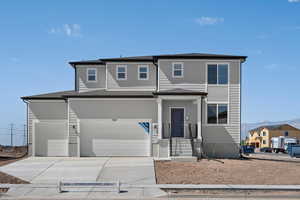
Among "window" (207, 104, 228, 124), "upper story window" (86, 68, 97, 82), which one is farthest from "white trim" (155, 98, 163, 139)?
"upper story window" (86, 68, 97, 82)

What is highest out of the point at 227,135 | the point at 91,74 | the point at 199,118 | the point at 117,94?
the point at 91,74

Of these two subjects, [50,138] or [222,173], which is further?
[50,138]

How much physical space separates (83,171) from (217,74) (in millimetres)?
11705

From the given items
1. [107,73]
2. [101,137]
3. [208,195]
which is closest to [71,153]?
[101,137]

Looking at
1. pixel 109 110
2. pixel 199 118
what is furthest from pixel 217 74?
pixel 109 110

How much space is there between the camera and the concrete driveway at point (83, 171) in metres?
15.7

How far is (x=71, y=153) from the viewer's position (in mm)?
23500

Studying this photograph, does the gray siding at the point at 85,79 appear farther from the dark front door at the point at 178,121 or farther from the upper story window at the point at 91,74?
the dark front door at the point at 178,121

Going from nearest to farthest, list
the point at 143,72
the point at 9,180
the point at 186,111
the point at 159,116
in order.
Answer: the point at 9,180, the point at 159,116, the point at 186,111, the point at 143,72

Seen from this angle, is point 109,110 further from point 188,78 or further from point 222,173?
point 222,173

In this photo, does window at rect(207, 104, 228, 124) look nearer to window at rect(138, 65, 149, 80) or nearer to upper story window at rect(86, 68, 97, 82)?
window at rect(138, 65, 149, 80)

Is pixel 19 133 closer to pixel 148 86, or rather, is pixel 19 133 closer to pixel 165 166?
pixel 148 86

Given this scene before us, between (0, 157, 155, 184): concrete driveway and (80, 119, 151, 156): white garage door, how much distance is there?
2811mm

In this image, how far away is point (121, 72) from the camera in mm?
25688
